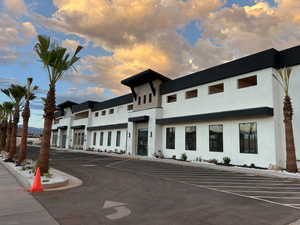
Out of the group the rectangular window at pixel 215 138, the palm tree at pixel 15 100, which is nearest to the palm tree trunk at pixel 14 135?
the palm tree at pixel 15 100

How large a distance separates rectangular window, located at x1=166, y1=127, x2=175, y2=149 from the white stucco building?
0.37 feet

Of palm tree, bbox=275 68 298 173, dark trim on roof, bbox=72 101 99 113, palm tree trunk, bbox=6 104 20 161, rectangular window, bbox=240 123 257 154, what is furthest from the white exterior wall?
dark trim on roof, bbox=72 101 99 113

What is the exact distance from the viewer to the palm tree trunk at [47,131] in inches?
448

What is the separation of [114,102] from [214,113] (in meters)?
20.9

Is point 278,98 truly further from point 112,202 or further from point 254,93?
point 112,202

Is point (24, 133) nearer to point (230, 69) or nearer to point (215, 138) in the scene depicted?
point (215, 138)

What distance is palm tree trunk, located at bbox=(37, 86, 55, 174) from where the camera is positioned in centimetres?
1139

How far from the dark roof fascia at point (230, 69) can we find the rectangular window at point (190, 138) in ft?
14.8

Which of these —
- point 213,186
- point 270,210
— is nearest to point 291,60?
point 213,186

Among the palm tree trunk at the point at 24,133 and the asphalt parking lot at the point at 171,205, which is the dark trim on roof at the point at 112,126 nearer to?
the palm tree trunk at the point at 24,133

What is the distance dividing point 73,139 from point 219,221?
155ft

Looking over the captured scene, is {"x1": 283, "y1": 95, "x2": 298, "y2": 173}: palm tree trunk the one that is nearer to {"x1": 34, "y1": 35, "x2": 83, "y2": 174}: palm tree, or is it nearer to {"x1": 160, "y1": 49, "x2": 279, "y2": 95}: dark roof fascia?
{"x1": 160, "y1": 49, "x2": 279, "y2": 95}: dark roof fascia

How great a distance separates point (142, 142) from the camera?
29.6 m

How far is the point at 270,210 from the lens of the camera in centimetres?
645
